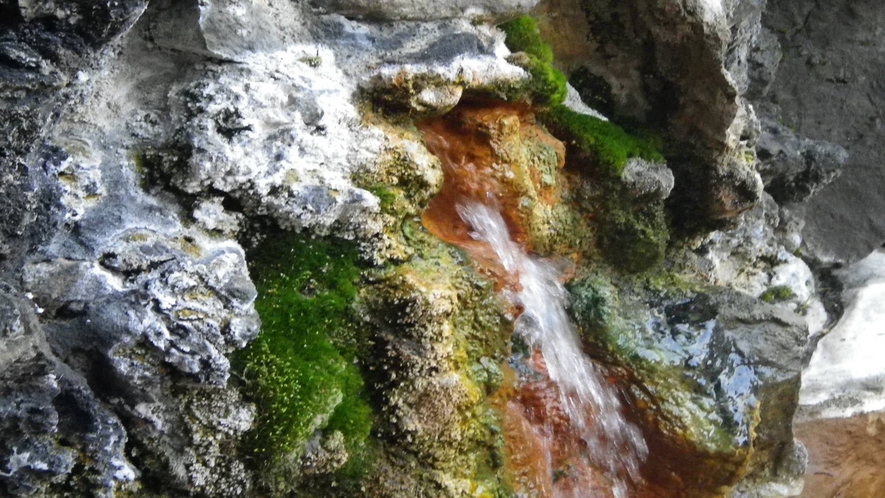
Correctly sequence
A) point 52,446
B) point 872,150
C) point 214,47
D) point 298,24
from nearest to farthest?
point 52,446 → point 214,47 → point 298,24 → point 872,150

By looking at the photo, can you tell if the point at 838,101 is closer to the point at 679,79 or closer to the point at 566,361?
the point at 679,79

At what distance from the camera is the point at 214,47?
7.54 ft

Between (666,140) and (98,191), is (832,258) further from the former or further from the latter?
(98,191)

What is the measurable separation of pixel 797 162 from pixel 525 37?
5.77ft

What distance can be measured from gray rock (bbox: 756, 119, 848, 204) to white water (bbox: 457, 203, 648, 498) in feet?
5.16

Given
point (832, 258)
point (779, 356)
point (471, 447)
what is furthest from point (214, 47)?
point (832, 258)

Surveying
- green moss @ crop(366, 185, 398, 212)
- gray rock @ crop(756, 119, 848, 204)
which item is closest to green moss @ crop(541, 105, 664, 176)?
green moss @ crop(366, 185, 398, 212)

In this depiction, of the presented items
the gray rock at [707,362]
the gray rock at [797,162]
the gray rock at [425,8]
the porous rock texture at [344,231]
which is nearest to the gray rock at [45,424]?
the porous rock texture at [344,231]

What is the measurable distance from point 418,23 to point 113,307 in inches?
53.5

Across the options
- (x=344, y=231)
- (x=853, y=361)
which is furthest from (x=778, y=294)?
(x=344, y=231)

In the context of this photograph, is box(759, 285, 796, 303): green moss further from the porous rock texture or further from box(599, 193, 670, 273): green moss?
box(599, 193, 670, 273): green moss

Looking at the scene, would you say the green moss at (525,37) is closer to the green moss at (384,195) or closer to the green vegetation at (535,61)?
the green vegetation at (535,61)

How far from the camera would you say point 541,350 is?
2787mm

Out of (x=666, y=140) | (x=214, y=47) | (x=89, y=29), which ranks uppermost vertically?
(x=666, y=140)
